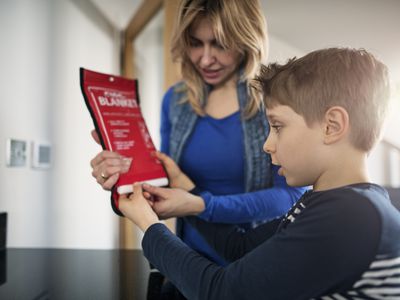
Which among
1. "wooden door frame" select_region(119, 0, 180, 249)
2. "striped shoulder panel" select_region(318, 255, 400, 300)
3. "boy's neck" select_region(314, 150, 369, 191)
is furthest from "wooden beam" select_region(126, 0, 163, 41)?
"striped shoulder panel" select_region(318, 255, 400, 300)

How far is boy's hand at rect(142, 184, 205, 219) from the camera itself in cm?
75

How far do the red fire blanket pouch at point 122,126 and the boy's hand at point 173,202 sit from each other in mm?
39

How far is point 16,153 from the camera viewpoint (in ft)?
3.56

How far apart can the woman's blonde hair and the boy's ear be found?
361 millimetres

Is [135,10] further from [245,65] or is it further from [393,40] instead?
[393,40]

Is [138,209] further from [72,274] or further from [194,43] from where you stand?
[194,43]

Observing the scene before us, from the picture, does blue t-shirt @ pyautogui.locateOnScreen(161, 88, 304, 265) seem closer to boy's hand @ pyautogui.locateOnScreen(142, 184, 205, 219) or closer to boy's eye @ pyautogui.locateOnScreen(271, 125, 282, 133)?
boy's hand @ pyautogui.locateOnScreen(142, 184, 205, 219)

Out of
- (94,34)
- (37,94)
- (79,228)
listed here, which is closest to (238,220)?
(37,94)

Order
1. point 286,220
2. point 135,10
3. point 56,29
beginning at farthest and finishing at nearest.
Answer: point 135,10, point 56,29, point 286,220

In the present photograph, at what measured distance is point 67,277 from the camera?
0.82m

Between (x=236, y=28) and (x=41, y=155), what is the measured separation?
2.53 feet

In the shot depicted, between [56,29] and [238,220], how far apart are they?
0.96m

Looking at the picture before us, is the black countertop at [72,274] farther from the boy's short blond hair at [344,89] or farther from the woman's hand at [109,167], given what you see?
the boy's short blond hair at [344,89]

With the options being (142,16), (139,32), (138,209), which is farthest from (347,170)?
(139,32)
